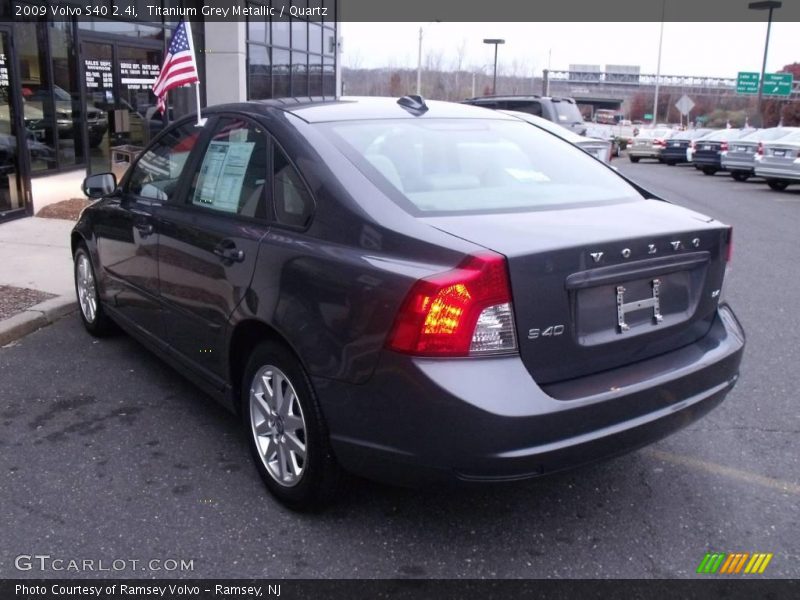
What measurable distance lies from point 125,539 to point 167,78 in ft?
18.1

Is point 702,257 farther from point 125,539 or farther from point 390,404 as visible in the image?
point 125,539

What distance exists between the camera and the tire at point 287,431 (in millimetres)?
2971

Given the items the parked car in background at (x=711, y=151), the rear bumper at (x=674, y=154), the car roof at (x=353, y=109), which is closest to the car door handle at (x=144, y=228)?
the car roof at (x=353, y=109)

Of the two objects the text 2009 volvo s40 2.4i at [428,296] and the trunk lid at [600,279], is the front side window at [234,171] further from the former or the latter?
the trunk lid at [600,279]

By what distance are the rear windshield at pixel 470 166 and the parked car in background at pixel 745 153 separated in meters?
17.8

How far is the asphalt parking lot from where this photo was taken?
2.91 m

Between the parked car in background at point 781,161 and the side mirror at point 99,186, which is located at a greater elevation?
the side mirror at point 99,186

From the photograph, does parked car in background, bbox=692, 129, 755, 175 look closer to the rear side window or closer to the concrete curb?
the concrete curb

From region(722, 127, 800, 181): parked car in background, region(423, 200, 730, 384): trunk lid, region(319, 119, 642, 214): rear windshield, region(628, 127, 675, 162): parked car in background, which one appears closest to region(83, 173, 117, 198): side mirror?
region(319, 119, 642, 214): rear windshield

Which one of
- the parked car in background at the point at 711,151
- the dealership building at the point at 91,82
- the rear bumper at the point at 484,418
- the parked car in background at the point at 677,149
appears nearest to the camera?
the rear bumper at the point at 484,418

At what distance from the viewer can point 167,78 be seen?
746 centimetres

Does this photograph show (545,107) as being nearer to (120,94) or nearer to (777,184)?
(777,184)

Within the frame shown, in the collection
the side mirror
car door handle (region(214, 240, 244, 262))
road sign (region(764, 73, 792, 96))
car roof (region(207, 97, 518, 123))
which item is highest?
road sign (region(764, 73, 792, 96))

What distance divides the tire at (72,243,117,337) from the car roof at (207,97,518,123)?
190 cm
